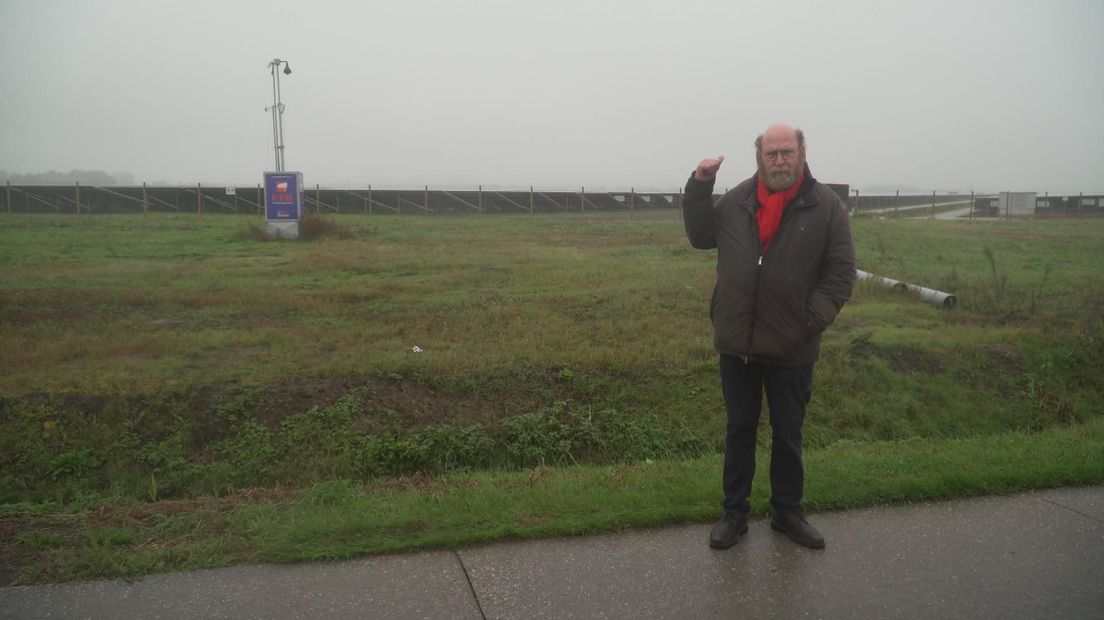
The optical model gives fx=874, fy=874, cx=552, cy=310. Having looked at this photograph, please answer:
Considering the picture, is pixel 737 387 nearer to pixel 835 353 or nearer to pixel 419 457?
pixel 419 457

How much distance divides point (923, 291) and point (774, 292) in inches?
342

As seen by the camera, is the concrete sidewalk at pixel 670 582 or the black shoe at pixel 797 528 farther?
the black shoe at pixel 797 528

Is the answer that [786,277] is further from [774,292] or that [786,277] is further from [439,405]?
[439,405]

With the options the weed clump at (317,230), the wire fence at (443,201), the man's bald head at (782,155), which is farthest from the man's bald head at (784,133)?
the wire fence at (443,201)

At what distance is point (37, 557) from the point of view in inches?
154

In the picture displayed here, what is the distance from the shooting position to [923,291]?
11.7 metres

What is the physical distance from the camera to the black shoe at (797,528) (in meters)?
4.03

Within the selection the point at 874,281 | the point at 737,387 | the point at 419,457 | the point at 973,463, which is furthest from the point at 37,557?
the point at 874,281

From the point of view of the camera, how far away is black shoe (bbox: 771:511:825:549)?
403 centimetres

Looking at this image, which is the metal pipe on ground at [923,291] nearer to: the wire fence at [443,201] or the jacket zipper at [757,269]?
the jacket zipper at [757,269]

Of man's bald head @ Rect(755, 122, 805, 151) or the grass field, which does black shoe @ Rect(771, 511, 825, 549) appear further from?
man's bald head @ Rect(755, 122, 805, 151)

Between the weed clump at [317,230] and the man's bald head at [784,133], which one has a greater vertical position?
the man's bald head at [784,133]

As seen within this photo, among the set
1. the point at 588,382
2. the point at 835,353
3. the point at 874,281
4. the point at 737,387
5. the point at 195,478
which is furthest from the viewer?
the point at 874,281

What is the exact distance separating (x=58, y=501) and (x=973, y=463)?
5407 millimetres
